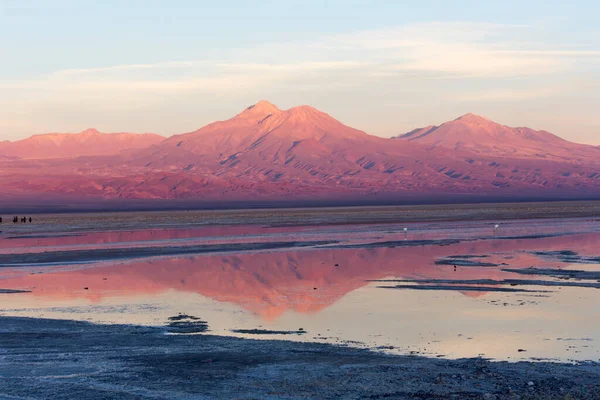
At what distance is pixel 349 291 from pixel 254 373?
483 inches

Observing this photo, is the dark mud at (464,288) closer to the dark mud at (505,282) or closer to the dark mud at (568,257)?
the dark mud at (505,282)

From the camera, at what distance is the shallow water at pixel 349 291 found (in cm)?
1881

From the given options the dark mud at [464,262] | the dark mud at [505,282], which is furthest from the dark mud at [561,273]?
the dark mud at [464,262]

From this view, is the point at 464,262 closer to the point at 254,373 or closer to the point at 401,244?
the point at 401,244

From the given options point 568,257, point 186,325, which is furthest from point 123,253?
point 186,325

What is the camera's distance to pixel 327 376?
571 inches

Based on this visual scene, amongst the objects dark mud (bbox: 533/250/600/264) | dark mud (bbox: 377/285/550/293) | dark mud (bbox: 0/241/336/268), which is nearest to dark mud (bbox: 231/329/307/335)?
dark mud (bbox: 377/285/550/293)

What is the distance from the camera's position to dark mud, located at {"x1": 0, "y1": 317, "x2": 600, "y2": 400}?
13445 millimetres

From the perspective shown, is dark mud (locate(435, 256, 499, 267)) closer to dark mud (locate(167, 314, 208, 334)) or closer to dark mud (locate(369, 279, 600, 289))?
dark mud (locate(369, 279, 600, 289))

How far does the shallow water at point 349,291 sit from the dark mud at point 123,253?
0.10m

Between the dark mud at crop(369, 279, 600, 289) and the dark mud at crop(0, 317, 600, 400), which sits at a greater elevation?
the dark mud at crop(0, 317, 600, 400)

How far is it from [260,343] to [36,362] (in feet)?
14.7

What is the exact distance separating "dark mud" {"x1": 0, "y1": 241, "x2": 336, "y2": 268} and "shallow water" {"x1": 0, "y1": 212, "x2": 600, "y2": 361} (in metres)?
0.10

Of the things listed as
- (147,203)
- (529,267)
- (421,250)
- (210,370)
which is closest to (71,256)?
(421,250)
